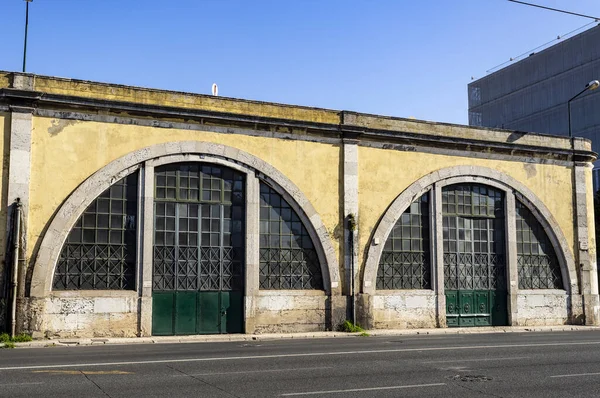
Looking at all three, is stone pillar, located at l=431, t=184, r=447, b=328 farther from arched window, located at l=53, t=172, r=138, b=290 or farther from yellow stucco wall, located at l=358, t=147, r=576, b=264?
arched window, located at l=53, t=172, r=138, b=290

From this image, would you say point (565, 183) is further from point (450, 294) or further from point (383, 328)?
point (383, 328)

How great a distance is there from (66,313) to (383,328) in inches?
401

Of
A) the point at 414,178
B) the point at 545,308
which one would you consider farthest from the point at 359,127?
the point at 545,308

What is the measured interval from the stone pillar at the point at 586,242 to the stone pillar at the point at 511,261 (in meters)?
3.12

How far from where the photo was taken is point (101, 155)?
19.3 metres

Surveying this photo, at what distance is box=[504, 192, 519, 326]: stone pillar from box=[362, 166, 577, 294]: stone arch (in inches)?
26.1

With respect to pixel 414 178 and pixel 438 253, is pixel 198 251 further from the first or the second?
pixel 438 253

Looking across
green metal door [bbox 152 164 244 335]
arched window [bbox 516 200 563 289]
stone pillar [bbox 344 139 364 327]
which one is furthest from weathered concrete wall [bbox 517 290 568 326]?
green metal door [bbox 152 164 244 335]

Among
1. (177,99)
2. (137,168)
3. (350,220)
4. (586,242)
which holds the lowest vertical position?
(586,242)

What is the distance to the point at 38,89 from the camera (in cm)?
1880

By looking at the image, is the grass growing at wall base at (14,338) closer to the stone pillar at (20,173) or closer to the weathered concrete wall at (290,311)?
the stone pillar at (20,173)

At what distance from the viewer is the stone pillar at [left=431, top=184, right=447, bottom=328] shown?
76.9 feet

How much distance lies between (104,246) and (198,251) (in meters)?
2.81

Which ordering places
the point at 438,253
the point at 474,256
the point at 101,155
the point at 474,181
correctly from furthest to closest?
the point at 474,181, the point at 474,256, the point at 438,253, the point at 101,155
